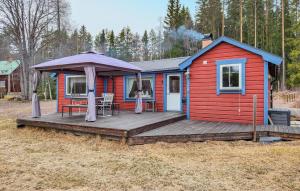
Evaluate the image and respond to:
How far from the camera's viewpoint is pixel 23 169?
154 inches

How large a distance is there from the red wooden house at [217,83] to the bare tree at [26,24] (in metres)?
15.2

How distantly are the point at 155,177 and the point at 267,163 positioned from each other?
2.14 m

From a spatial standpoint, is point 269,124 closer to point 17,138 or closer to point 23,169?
point 23,169

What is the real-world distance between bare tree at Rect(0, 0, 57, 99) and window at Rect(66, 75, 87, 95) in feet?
37.0

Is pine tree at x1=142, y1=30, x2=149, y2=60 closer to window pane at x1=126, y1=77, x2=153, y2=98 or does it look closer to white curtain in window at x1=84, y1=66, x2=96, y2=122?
window pane at x1=126, y1=77, x2=153, y2=98

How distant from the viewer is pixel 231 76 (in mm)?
7465

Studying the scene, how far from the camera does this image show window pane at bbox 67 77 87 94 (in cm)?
1126

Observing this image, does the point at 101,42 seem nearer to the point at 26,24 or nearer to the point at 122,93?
the point at 26,24

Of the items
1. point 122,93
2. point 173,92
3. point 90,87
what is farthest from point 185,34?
point 90,87

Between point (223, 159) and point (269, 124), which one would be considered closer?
point (223, 159)

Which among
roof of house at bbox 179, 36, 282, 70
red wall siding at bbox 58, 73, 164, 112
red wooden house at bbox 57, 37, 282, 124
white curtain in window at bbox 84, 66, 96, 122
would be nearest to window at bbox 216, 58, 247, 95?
red wooden house at bbox 57, 37, 282, 124

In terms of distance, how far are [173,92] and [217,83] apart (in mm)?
2268

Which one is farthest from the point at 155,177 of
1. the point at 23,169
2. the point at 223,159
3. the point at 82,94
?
the point at 82,94

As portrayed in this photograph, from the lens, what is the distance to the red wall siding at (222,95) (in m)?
7.05
